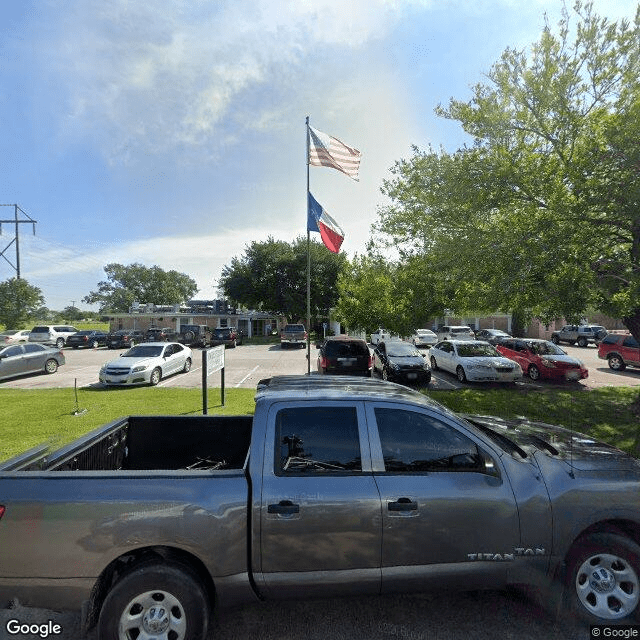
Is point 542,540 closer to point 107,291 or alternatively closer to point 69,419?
point 69,419

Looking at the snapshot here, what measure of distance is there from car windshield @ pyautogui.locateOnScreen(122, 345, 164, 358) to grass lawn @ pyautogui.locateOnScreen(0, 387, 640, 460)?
6.22 feet

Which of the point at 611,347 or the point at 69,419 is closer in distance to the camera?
the point at 69,419

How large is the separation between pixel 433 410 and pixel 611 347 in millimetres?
19108

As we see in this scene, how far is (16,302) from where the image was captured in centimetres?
3462

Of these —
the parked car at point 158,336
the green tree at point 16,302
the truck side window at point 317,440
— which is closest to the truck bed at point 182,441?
the truck side window at point 317,440

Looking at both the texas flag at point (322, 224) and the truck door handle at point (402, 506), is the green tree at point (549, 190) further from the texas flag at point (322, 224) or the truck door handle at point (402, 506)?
the truck door handle at point (402, 506)

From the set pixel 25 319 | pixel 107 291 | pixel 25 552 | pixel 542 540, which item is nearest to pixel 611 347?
pixel 542 540

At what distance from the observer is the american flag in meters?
10.3

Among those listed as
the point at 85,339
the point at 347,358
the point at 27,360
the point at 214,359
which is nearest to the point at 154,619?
the point at 214,359

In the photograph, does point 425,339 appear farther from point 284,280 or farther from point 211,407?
point 211,407

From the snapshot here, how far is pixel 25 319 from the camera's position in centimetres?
3578

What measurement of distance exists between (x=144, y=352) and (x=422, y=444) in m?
13.8

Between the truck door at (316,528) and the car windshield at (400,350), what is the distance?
11053 mm

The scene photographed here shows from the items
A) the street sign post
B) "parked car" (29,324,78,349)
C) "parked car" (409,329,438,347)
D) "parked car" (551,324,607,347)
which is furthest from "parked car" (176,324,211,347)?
"parked car" (551,324,607,347)
